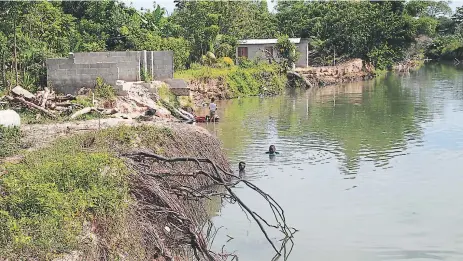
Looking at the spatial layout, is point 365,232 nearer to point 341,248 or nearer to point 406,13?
point 341,248

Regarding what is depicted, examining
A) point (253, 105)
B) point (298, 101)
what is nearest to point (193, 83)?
point (253, 105)

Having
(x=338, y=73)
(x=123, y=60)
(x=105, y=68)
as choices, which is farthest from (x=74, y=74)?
(x=338, y=73)

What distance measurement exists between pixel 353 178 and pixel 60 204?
10.0 m

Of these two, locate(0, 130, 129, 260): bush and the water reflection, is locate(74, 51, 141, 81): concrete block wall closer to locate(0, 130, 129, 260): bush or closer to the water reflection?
the water reflection

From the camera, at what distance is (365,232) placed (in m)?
11.1

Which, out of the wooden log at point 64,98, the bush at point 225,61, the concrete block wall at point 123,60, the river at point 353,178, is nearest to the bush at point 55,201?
the river at point 353,178

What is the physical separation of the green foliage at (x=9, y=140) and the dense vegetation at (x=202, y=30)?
345 inches

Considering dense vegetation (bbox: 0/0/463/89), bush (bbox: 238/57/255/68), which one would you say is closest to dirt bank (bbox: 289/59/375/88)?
dense vegetation (bbox: 0/0/463/89)

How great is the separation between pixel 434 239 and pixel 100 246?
274 inches

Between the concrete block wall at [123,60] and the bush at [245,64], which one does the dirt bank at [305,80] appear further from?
the concrete block wall at [123,60]

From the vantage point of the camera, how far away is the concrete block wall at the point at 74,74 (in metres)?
19.8

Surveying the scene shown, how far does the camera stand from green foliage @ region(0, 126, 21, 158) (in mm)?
10406

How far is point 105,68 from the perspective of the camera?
19.7m

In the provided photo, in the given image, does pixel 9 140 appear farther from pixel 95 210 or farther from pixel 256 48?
pixel 256 48
